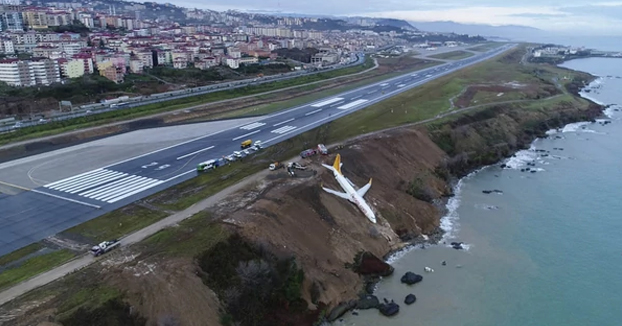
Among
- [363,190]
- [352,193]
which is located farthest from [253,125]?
[352,193]

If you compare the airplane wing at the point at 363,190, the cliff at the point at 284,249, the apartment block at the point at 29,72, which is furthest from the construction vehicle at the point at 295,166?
the apartment block at the point at 29,72

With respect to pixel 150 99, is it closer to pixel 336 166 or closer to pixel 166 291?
pixel 336 166

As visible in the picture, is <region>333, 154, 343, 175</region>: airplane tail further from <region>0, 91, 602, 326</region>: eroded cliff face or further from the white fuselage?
<region>0, 91, 602, 326</region>: eroded cliff face

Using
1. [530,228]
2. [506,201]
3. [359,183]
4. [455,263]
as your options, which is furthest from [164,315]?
[506,201]

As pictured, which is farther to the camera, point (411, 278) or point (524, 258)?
point (524, 258)

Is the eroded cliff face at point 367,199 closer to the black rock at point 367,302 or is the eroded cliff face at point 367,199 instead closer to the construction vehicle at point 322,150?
the black rock at point 367,302

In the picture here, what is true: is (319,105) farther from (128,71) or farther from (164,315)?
(164,315)
